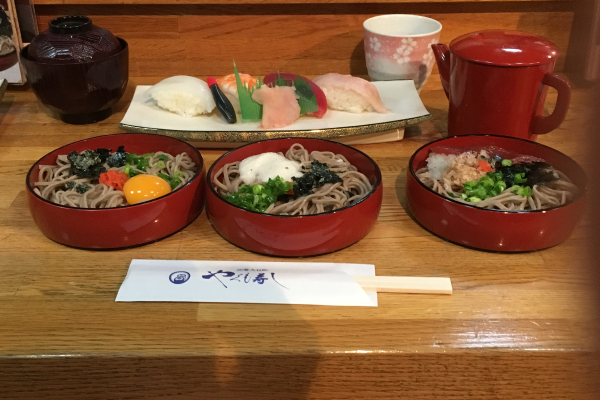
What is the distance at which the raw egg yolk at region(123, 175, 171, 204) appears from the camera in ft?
3.49

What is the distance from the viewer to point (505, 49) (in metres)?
1.21

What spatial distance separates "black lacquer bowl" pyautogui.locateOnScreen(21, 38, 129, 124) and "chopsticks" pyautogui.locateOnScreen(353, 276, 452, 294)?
35.8 inches

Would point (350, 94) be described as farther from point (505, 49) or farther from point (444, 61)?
point (505, 49)

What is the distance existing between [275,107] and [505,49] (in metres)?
0.56

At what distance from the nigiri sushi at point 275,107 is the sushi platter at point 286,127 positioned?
21 mm

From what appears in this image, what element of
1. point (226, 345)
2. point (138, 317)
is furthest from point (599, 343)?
point (138, 317)

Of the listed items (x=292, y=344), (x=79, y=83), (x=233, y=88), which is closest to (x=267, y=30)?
(x=233, y=88)

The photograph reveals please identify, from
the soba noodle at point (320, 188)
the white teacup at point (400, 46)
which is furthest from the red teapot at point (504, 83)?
the soba noodle at point (320, 188)

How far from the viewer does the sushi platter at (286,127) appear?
135 cm

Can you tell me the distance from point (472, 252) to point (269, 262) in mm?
386

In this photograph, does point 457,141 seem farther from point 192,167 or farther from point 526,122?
point 192,167

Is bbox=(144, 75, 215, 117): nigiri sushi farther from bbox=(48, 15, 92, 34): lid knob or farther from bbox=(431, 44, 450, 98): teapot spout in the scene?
bbox=(431, 44, 450, 98): teapot spout

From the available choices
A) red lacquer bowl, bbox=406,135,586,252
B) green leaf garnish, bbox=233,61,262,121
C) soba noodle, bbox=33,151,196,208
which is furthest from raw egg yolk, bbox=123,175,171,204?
red lacquer bowl, bbox=406,135,586,252

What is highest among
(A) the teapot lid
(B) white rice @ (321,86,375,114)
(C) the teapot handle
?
(A) the teapot lid
